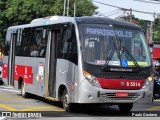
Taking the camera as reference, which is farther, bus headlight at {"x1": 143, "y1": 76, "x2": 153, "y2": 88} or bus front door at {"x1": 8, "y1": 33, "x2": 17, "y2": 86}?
bus front door at {"x1": 8, "y1": 33, "x2": 17, "y2": 86}

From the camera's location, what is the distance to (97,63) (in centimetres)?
1176

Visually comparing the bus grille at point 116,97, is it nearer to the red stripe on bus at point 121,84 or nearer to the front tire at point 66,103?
the red stripe on bus at point 121,84

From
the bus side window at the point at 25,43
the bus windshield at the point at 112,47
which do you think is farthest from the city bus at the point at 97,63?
the bus side window at the point at 25,43

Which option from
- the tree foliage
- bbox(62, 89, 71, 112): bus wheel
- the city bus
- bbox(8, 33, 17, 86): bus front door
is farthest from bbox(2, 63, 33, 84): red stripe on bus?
the tree foliage

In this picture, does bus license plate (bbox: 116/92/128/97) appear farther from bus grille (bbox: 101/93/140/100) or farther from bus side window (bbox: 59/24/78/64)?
bus side window (bbox: 59/24/78/64)

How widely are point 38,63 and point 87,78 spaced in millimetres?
3894

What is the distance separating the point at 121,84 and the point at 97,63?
0.93 meters

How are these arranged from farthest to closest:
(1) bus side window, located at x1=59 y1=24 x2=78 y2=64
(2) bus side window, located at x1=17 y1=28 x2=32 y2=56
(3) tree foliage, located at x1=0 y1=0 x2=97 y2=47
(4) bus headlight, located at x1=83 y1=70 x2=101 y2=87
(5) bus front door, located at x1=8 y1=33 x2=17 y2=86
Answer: (3) tree foliage, located at x1=0 y1=0 x2=97 y2=47
(5) bus front door, located at x1=8 y1=33 x2=17 y2=86
(2) bus side window, located at x1=17 y1=28 x2=32 y2=56
(1) bus side window, located at x1=59 y1=24 x2=78 y2=64
(4) bus headlight, located at x1=83 y1=70 x2=101 y2=87

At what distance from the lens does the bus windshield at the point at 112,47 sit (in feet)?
39.0

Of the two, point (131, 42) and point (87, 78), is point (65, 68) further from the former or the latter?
point (131, 42)

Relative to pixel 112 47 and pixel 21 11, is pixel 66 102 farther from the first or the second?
pixel 21 11

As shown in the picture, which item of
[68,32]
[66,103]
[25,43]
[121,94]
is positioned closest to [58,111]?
[66,103]

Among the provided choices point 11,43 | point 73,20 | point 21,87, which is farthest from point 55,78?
point 11,43

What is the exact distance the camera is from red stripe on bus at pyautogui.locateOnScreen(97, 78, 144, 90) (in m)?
11.7
